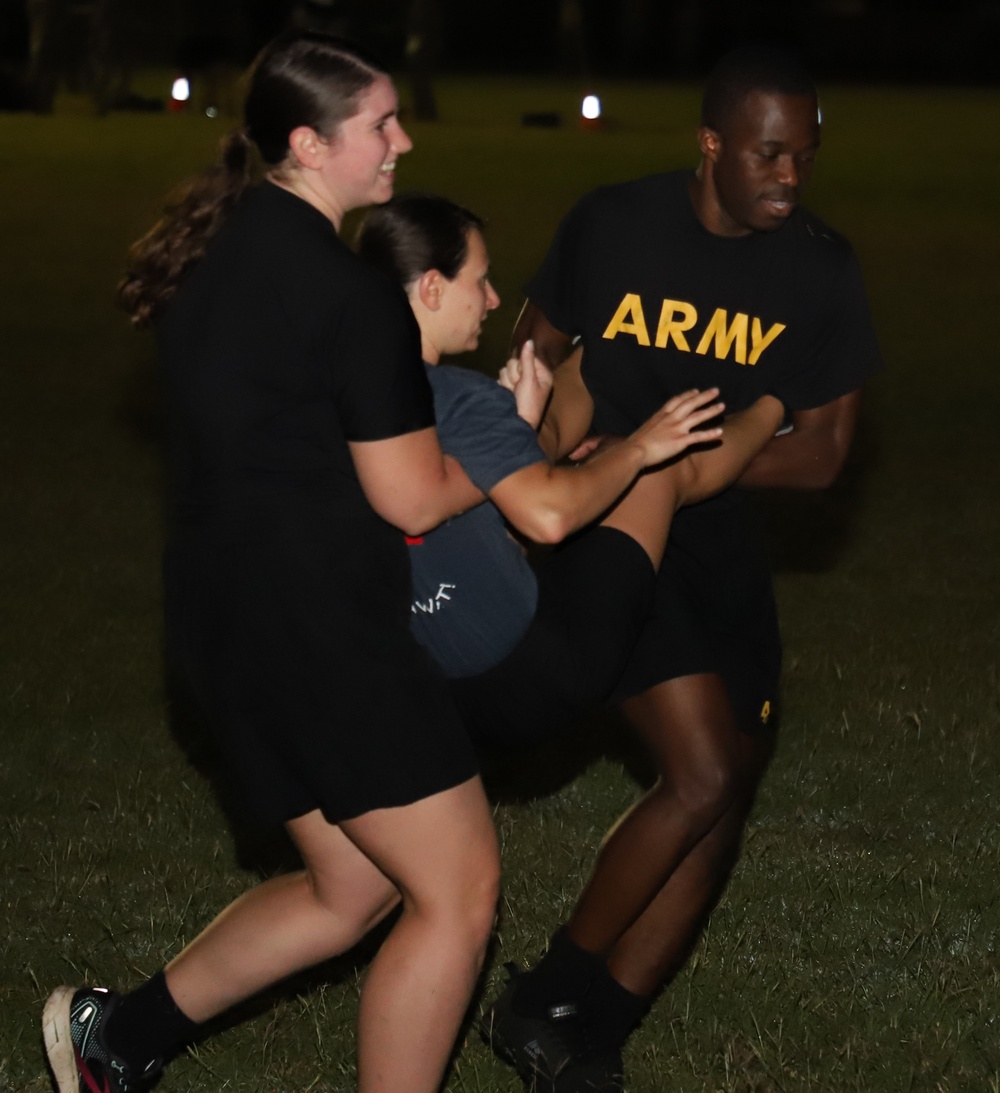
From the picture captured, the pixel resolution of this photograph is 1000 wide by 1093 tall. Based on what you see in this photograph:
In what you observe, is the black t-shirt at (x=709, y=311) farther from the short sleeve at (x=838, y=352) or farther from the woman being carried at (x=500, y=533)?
the woman being carried at (x=500, y=533)

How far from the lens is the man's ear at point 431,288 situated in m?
3.61

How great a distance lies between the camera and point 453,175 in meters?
27.9

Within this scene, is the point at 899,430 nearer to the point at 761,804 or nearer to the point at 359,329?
the point at 761,804

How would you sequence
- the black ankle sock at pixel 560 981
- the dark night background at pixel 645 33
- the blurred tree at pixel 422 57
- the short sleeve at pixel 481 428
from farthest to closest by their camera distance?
the dark night background at pixel 645 33 < the blurred tree at pixel 422 57 < the black ankle sock at pixel 560 981 < the short sleeve at pixel 481 428

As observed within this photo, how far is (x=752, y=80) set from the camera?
171 inches

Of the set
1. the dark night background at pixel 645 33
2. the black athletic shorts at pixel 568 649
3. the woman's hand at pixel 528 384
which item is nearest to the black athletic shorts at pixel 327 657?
the black athletic shorts at pixel 568 649

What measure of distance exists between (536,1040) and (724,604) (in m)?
1.01

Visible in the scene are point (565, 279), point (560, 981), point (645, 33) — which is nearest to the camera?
point (560, 981)

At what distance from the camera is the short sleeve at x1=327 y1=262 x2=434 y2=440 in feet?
10.4

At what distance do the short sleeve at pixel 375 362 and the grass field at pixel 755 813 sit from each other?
750 millimetres

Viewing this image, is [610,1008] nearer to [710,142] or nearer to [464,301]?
[464,301]

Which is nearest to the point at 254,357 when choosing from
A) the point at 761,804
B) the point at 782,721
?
the point at 761,804

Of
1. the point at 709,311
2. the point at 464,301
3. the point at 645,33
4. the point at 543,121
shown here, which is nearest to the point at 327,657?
the point at 464,301

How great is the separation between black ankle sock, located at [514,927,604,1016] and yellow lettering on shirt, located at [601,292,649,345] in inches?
51.3
